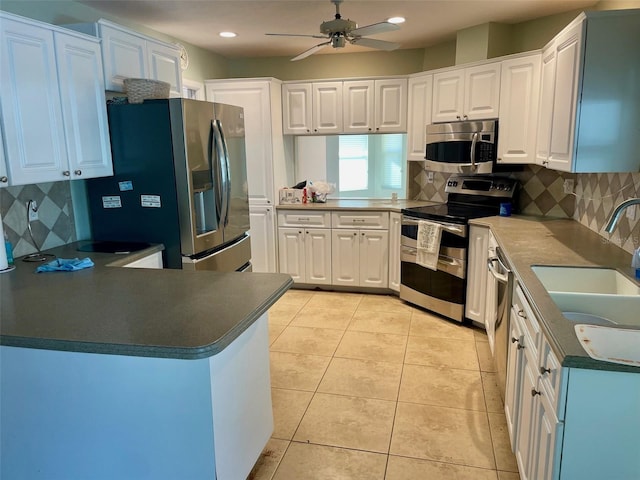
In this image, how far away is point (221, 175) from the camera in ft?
10.2

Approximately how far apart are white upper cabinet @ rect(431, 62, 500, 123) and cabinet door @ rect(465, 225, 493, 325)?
1.05 m

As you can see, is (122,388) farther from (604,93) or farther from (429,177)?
(429,177)

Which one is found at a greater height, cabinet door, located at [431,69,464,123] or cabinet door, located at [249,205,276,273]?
cabinet door, located at [431,69,464,123]

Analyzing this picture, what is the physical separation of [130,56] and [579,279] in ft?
9.71

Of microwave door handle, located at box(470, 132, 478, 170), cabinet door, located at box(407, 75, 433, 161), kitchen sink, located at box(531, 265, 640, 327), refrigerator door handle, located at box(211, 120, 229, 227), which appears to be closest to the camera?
kitchen sink, located at box(531, 265, 640, 327)

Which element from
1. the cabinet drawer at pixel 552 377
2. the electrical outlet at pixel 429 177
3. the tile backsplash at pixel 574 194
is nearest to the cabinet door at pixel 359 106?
the tile backsplash at pixel 574 194

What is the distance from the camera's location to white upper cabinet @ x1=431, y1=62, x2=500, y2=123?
3.70 metres

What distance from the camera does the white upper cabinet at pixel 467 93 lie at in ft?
12.1

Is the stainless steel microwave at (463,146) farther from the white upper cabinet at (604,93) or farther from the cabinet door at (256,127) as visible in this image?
the cabinet door at (256,127)

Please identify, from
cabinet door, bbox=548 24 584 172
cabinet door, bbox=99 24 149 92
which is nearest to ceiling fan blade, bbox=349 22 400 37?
cabinet door, bbox=548 24 584 172

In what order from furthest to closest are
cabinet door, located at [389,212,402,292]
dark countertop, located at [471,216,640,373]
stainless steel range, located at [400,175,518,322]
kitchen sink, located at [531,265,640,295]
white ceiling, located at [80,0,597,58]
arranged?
cabinet door, located at [389,212,402,292]
stainless steel range, located at [400,175,518,322]
white ceiling, located at [80,0,597,58]
kitchen sink, located at [531,265,640,295]
dark countertop, located at [471,216,640,373]

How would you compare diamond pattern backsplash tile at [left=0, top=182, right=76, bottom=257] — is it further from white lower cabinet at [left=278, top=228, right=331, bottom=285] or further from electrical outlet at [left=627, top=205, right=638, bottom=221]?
electrical outlet at [left=627, top=205, right=638, bottom=221]

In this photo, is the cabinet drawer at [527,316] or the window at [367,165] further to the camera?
the window at [367,165]

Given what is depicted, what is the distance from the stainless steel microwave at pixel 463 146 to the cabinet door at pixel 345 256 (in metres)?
1.04
